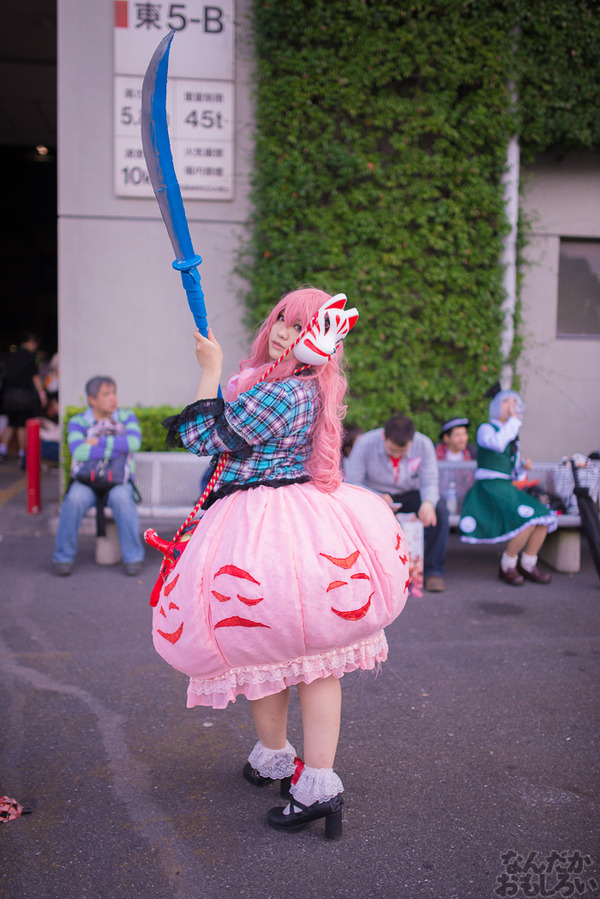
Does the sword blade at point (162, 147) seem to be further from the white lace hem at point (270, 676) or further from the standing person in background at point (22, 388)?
the standing person in background at point (22, 388)

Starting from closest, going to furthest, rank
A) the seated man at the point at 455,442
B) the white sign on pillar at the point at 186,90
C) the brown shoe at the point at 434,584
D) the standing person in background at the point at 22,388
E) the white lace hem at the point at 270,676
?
1. the white lace hem at the point at 270,676
2. the brown shoe at the point at 434,584
3. the seated man at the point at 455,442
4. the white sign on pillar at the point at 186,90
5. the standing person in background at the point at 22,388

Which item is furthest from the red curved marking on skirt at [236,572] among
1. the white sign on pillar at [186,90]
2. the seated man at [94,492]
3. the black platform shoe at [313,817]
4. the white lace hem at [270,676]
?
the white sign on pillar at [186,90]

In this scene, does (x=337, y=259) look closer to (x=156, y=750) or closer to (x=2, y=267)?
(x=156, y=750)

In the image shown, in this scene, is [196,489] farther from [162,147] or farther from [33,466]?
[162,147]

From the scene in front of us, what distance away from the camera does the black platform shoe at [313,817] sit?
2.44 meters

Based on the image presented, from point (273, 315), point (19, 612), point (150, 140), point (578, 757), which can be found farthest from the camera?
point (19, 612)

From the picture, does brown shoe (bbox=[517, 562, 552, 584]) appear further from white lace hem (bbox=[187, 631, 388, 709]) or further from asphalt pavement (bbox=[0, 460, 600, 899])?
white lace hem (bbox=[187, 631, 388, 709])

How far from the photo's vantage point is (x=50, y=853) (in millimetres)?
2410

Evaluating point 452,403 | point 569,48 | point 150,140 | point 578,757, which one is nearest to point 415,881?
point 578,757

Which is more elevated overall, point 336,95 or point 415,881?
point 336,95

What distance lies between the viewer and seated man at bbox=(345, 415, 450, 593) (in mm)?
5465

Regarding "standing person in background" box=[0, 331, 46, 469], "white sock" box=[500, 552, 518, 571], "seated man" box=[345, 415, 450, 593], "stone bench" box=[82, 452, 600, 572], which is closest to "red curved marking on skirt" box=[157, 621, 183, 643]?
"stone bench" box=[82, 452, 600, 572]

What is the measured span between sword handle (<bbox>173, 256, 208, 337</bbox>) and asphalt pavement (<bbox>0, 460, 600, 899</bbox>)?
174cm

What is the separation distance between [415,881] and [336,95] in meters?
7.39
